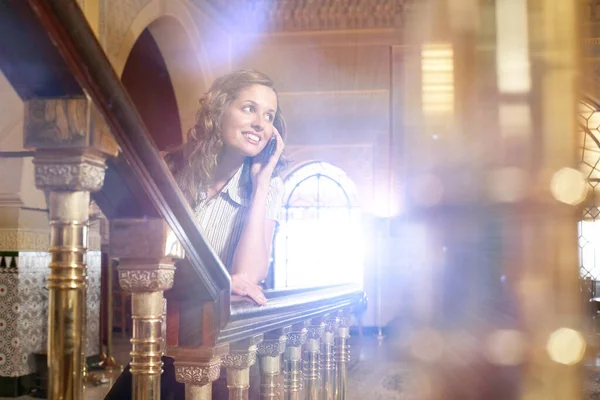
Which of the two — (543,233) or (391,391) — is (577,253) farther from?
(391,391)

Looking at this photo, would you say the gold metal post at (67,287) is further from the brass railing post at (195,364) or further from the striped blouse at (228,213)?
the striped blouse at (228,213)

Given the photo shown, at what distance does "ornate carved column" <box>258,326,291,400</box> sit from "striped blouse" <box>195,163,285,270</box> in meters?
0.56

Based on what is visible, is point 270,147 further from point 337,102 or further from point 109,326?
point 337,102

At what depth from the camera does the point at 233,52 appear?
8914mm

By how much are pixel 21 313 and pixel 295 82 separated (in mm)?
4944

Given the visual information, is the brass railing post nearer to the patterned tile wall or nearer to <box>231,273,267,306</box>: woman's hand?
<box>231,273,267,306</box>: woman's hand

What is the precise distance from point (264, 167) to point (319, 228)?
25.1 ft

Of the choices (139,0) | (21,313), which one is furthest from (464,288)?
Answer: (139,0)

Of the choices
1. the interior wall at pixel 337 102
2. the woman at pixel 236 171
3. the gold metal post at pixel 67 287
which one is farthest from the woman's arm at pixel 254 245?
the interior wall at pixel 337 102

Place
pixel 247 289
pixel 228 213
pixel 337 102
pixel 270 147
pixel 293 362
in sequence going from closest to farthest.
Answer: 1. pixel 247 289
2. pixel 293 362
3. pixel 228 213
4. pixel 270 147
5. pixel 337 102

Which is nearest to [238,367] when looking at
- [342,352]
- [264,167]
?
[264,167]

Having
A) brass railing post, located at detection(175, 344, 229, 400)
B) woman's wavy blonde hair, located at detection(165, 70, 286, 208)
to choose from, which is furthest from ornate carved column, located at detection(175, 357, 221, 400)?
woman's wavy blonde hair, located at detection(165, 70, 286, 208)

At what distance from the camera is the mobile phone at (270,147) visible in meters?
2.24

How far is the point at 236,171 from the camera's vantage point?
2.19 m
